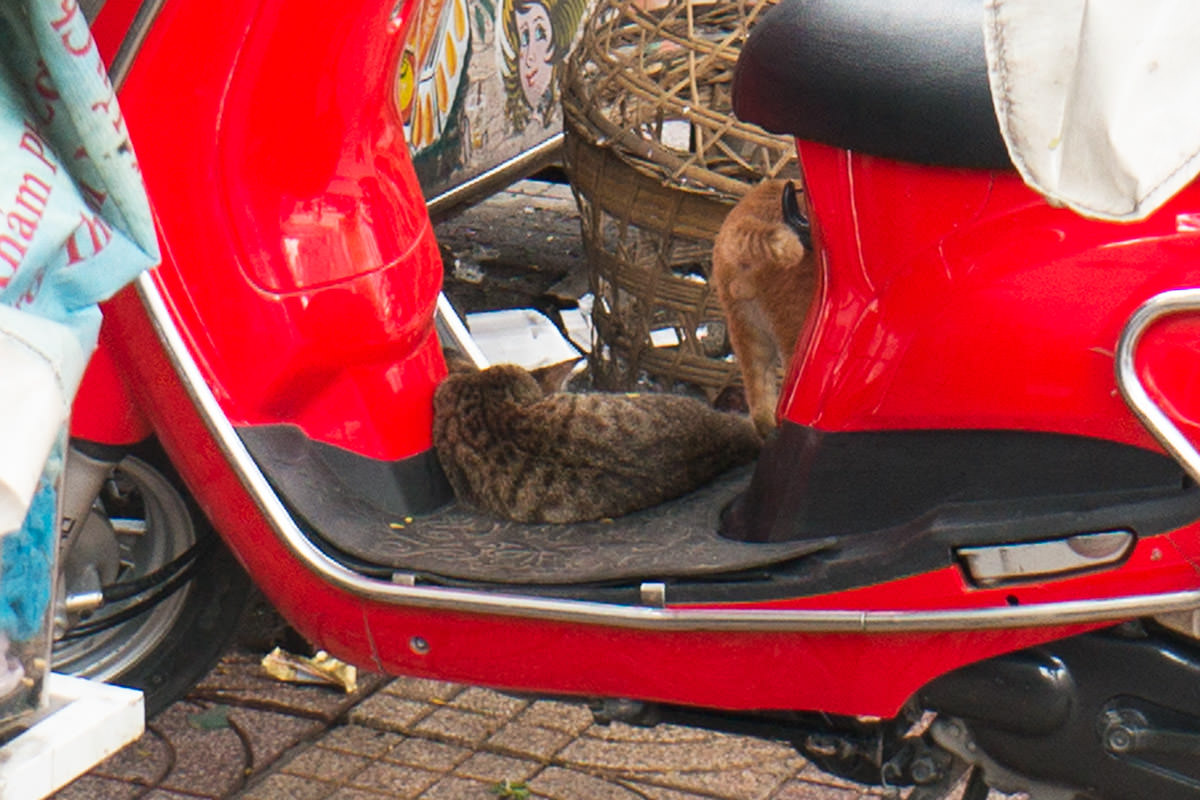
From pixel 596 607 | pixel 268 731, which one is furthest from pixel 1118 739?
pixel 268 731

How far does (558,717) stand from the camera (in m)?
2.64

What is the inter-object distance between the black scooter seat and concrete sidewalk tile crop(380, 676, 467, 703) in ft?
4.71

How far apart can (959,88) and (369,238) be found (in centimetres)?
94

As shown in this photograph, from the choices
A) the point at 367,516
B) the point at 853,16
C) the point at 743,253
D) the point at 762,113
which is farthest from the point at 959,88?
the point at 367,516

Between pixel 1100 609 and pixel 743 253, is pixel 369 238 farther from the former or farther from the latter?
pixel 1100 609

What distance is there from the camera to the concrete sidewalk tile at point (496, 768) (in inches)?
96.3

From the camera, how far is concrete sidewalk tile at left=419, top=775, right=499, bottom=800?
94.1 inches

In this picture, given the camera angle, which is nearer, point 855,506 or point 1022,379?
point 1022,379

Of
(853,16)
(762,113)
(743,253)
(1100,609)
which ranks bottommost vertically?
(1100,609)

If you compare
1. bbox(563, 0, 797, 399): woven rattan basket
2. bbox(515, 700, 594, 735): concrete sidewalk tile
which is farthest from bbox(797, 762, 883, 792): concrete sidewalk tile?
bbox(563, 0, 797, 399): woven rattan basket

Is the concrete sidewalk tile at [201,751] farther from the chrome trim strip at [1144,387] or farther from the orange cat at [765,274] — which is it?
the chrome trim strip at [1144,387]

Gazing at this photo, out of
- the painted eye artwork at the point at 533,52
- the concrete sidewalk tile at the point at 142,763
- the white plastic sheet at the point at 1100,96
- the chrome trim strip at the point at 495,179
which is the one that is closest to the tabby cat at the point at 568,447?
the concrete sidewalk tile at the point at 142,763

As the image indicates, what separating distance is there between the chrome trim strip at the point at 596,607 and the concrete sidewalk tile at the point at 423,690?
2.82 ft

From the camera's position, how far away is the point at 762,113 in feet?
5.56
